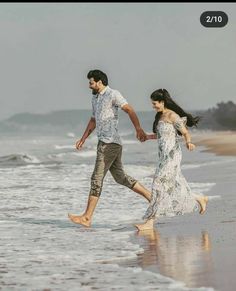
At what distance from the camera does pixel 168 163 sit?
24.2ft

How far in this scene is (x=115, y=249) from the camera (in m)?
6.39

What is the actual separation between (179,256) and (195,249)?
311mm

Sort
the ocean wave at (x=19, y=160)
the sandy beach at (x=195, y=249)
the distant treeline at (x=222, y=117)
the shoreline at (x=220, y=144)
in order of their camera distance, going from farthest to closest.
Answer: the distant treeline at (x=222, y=117) < the ocean wave at (x=19, y=160) < the shoreline at (x=220, y=144) < the sandy beach at (x=195, y=249)

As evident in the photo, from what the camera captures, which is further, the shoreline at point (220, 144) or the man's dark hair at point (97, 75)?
the shoreline at point (220, 144)

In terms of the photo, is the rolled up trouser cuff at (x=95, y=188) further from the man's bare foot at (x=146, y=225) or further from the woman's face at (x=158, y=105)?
the woman's face at (x=158, y=105)

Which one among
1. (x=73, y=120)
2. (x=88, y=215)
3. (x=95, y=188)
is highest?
(x=95, y=188)

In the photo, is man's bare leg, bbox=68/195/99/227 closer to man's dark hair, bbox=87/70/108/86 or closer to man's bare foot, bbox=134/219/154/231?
man's bare foot, bbox=134/219/154/231

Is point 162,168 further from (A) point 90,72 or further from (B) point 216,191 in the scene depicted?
(B) point 216,191

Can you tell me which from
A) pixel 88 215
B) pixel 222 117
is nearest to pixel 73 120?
pixel 222 117

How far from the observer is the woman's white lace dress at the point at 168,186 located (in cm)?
735


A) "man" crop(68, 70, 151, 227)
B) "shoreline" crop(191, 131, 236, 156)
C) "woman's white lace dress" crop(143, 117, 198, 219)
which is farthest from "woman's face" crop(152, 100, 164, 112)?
"shoreline" crop(191, 131, 236, 156)

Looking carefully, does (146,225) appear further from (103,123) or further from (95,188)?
(103,123)

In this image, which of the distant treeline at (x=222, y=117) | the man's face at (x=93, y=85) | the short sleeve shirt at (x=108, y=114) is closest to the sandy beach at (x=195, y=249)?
the short sleeve shirt at (x=108, y=114)

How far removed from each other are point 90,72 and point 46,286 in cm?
300
